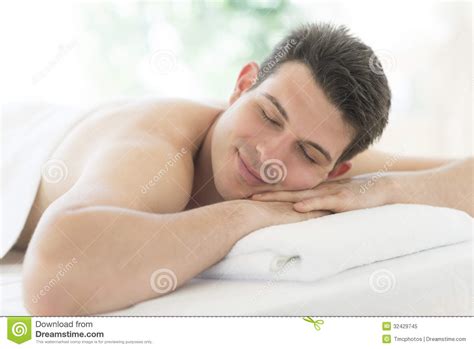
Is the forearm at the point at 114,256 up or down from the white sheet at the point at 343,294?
up

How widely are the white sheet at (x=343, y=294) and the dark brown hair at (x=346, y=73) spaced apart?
0.32 m

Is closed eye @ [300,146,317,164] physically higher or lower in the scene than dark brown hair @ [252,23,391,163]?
lower

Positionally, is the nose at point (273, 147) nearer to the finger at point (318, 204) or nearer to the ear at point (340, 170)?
the finger at point (318, 204)

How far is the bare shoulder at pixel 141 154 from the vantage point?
0.99 metres

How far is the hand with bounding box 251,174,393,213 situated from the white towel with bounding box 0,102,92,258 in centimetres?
55

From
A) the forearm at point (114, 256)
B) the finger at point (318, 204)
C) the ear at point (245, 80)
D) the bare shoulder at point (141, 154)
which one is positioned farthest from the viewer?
the ear at point (245, 80)

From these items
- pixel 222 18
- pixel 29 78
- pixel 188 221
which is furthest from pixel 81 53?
pixel 188 221

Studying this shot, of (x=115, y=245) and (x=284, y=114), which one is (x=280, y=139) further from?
(x=115, y=245)

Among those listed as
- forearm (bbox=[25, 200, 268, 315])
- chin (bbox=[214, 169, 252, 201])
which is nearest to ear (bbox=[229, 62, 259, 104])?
chin (bbox=[214, 169, 252, 201])

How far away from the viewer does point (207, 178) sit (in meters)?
1.37

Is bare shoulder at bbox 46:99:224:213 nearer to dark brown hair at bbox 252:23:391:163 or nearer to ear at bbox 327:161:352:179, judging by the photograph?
dark brown hair at bbox 252:23:391:163

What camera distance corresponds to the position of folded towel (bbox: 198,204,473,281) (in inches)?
37.0
